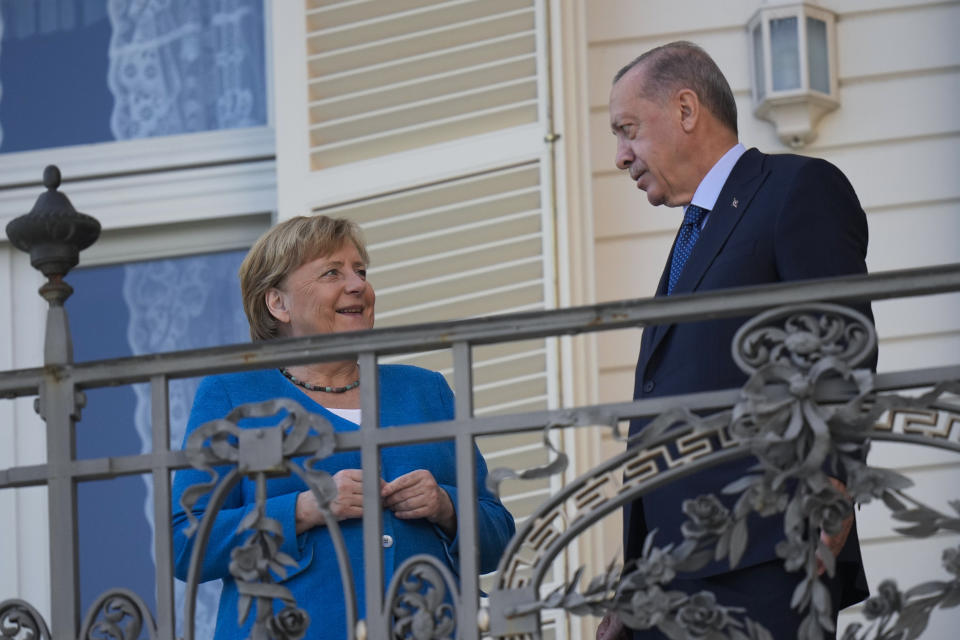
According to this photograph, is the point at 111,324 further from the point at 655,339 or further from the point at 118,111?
the point at 655,339

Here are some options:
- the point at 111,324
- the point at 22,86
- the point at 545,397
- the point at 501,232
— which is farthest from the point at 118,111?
the point at 545,397

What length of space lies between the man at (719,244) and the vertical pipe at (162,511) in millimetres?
951

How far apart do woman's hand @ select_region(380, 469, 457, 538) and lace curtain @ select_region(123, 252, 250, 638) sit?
7.28 feet

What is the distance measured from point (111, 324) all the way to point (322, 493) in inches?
112

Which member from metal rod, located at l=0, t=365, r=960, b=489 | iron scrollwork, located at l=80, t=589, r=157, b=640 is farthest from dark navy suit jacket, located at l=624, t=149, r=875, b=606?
iron scrollwork, located at l=80, t=589, r=157, b=640

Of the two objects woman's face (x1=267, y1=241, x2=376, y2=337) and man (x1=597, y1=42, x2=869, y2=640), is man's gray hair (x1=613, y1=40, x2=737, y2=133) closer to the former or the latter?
man (x1=597, y1=42, x2=869, y2=640)

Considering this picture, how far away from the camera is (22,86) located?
20.8 feet

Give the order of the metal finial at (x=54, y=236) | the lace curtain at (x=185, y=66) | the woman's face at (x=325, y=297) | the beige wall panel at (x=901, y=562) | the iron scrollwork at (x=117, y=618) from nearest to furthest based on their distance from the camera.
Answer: the iron scrollwork at (x=117, y=618) < the metal finial at (x=54, y=236) < the woman's face at (x=325, y=297) < the beige wall panel at (x=901, y=562) < the lace curtain at (x=185, y=66)

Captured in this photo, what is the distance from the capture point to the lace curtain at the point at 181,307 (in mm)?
6082

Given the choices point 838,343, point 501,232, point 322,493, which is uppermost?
point 501,232

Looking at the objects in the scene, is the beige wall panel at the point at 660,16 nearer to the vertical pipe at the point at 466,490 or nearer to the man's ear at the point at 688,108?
the man's ear at the point at 688,108

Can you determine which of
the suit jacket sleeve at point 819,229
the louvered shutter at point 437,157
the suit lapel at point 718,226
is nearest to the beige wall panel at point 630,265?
the louvered shutter at point 437,157

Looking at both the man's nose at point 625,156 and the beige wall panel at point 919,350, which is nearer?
the man's nose at point 625,156

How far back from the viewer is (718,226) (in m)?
3.90
